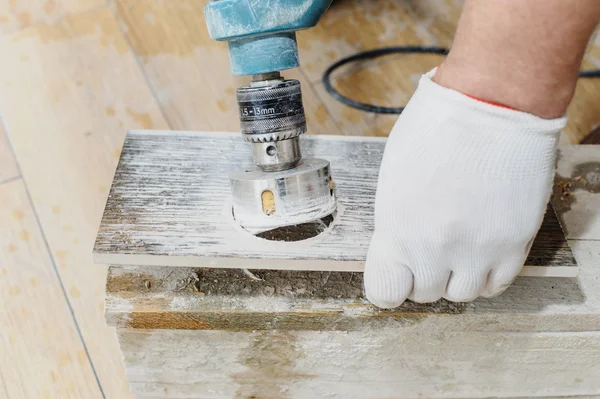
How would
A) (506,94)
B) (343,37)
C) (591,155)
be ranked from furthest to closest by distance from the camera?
(343,37)
(591,155)
(506,94)

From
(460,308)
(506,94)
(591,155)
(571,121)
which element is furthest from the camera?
(571,121)

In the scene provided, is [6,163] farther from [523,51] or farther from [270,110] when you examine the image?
[523,51]

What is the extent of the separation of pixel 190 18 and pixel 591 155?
889 millimetres

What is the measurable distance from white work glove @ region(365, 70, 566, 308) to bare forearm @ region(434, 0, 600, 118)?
0.01m

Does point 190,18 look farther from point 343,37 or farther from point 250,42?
point 250,42

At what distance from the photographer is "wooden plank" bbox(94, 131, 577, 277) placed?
628mm

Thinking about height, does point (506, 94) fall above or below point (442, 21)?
above

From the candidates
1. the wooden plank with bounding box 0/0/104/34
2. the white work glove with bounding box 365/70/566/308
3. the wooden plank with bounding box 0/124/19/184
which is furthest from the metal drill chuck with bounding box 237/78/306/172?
the wooden plank with bounding box 0/0/104/34

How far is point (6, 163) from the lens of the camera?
109 cm

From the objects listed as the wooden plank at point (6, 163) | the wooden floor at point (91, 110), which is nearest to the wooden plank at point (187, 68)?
the wooden floor at point (91, 110)

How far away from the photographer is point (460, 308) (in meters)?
0.67

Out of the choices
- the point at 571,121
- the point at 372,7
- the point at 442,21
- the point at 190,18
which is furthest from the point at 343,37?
the point at 571,121

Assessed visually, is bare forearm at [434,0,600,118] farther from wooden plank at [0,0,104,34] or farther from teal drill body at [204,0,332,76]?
wooden plank at [0,0,104,34]

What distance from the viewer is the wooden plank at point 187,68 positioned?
3.76 feet
